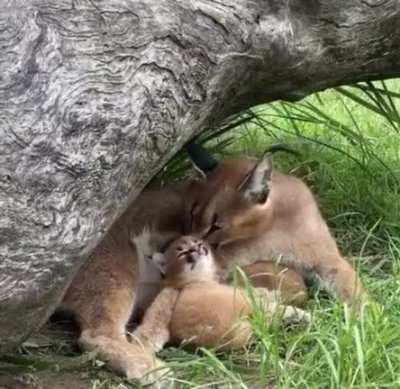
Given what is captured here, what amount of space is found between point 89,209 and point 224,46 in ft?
2.37

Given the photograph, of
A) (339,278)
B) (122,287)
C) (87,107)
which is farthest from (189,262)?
(87,107)

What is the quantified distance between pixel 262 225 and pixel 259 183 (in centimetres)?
15

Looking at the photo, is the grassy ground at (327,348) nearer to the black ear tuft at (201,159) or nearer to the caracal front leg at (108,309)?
the caracal front leg at (108,309)

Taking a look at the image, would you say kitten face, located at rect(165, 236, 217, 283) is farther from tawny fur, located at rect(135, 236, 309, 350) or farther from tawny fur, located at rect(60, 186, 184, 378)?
tawny fur, located at rect(60, 186, 184, 378)

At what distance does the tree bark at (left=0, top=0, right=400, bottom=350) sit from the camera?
9.36 ft

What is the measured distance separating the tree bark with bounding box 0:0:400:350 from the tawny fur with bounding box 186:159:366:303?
60 centimetres

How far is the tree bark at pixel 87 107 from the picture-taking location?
112 inches

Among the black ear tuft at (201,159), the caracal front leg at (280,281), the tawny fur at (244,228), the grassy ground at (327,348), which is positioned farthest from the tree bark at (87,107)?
the black ear tuft at (201,159)

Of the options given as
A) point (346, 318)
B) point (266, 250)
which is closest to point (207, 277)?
point (266, 250)

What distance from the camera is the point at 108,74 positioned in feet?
10.0

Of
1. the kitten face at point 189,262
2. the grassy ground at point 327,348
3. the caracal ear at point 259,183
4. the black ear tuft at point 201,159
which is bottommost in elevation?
the grassy ground at point 327,348

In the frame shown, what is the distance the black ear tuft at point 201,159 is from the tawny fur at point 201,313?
66 cm

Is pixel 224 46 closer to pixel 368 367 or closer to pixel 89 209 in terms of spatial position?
pixel 89 209

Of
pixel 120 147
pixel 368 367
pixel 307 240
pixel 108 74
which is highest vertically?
pixel 108 74
